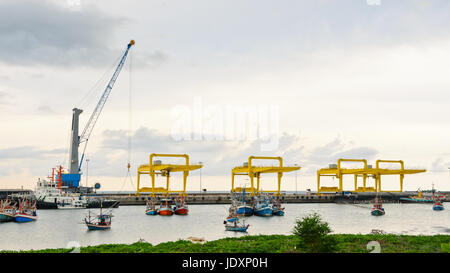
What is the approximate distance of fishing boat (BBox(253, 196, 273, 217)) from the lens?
6894 centimetres

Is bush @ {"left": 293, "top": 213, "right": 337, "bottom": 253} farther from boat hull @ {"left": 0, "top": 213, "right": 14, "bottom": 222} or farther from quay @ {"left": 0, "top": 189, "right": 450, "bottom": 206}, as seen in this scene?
quay @ {"left": 0, "top": 189, "right": 450, "bottom": 206}

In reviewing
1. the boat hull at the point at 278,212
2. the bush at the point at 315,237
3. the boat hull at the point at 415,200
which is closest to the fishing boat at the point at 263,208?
the boat hull at the point at 278,212

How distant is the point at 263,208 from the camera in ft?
227

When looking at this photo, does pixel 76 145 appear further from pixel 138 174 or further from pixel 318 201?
pixel 318 201

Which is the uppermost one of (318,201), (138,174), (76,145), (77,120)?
(77,120)

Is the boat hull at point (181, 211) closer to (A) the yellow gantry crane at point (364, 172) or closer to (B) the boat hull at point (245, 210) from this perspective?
(B) the boat hull at point (245, 210)

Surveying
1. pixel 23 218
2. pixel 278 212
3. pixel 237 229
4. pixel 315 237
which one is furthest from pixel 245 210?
pixel 315 237

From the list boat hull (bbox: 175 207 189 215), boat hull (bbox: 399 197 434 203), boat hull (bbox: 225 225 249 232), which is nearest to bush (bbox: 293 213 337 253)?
boat hull (bbox: 225 225 249 232)

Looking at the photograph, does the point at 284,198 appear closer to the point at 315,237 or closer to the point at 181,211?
the point at 181,211

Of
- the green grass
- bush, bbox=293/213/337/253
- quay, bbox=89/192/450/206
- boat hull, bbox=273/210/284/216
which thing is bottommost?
quay, bbox=89/192/450/206
